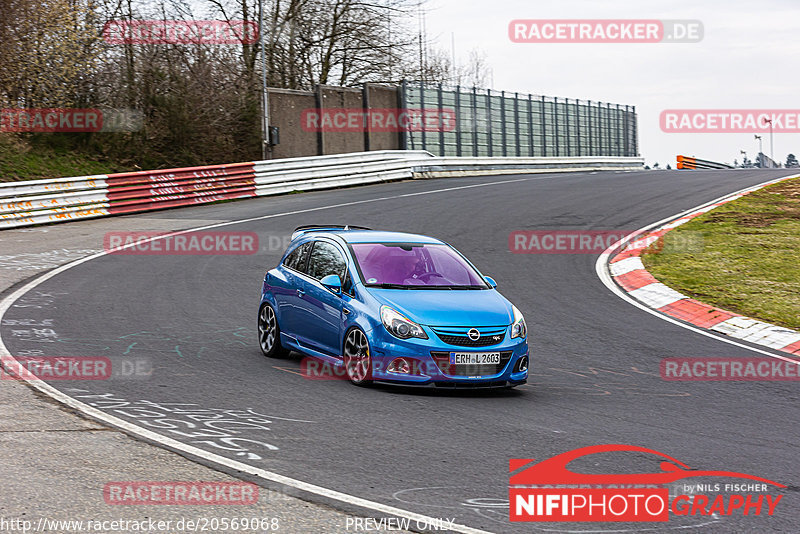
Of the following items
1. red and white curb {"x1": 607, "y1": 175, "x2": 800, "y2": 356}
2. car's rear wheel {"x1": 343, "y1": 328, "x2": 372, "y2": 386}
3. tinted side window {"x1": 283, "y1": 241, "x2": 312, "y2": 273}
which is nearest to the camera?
car's rear wheel {"x1": 343, "y1": 328, "x2": 372, "y2": 386}

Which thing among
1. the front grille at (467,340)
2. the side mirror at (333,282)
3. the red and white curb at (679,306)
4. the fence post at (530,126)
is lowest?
the red and white curb at (679,306)

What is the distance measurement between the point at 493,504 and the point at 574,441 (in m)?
1.61

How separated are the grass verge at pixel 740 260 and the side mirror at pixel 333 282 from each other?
637 centimetres

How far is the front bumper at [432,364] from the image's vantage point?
26.6 ft

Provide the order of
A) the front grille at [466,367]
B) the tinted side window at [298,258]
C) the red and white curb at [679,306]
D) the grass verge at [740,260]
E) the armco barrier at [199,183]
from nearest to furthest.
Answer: the front grille at [466,367]
the tinted side window at [298,258]
the red and white curb at [679,306]
the grass verge at [740,260]
the armco barrier at [199,183]

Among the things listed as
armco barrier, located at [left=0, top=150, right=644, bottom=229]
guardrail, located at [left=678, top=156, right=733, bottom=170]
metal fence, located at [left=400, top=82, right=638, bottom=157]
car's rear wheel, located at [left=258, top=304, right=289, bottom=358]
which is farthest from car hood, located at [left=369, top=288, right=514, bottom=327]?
guardrail, located at [left=678, top=156, right=733, bottom=170]

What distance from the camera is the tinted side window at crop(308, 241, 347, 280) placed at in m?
9.45

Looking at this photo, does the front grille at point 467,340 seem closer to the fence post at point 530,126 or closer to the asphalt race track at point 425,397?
the asphalt race track at point 425,397

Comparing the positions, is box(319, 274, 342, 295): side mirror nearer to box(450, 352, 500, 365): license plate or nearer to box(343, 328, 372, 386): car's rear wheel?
box(343, 328, 372, 386): car's rear wheel

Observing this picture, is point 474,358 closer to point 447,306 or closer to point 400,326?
point 447,306

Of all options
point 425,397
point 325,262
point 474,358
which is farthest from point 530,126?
point 425,397

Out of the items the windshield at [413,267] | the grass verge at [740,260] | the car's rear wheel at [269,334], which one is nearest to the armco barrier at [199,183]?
the grass verge at [740,260]

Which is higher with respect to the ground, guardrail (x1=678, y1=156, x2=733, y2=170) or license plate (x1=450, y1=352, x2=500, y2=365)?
guardrail (x1=678, y1=156, x2=733, y2=170)

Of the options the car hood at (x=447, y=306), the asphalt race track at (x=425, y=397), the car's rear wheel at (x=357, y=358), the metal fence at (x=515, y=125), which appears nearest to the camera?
the asphalt race track at (x=425, y=397)
